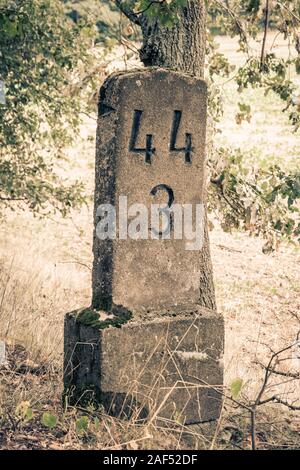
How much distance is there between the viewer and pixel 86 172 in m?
20.9

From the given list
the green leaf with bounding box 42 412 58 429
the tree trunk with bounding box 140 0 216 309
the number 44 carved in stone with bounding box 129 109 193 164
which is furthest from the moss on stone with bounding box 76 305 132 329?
the tree trunk with bounding box 140 0 216 309

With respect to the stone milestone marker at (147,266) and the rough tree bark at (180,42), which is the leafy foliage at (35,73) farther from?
the stone milestone marker at (147,266)

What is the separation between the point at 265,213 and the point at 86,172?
13.9 metres

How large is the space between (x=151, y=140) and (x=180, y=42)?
1.77 meters

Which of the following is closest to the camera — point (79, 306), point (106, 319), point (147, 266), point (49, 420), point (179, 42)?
point (49, 420)

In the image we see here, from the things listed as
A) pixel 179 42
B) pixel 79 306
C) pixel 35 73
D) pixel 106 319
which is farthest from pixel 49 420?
pixel 79 306

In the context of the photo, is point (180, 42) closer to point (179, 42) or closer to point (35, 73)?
point (179, 42)

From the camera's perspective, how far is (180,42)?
21.6 ft

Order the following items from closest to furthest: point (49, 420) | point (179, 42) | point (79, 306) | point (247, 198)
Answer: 1. point (49, 420)
2. point (179, 42)
3. point (247, 198)
4. point (79, 306)

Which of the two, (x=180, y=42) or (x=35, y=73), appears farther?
(x=35, y=73)

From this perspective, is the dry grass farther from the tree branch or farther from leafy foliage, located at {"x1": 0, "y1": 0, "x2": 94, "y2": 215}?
the tree branch

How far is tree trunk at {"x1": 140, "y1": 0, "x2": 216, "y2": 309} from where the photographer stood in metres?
6.53

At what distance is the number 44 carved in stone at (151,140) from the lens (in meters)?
5.08

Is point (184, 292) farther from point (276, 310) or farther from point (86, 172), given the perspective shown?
point (86, 172)
